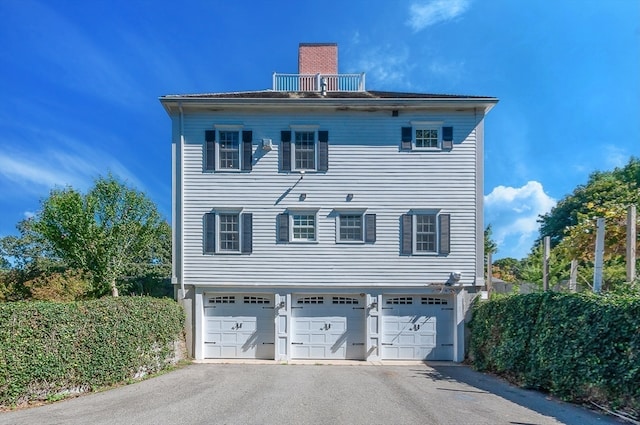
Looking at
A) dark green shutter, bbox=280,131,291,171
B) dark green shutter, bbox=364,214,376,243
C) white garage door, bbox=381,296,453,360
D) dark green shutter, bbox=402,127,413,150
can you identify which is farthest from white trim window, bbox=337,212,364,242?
dark green shutter, bbox=402,127,413,150

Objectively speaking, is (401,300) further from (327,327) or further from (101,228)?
(101,228)

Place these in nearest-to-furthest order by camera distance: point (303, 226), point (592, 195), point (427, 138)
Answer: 1. point (303, 226)
2. point (427, 138)
3. point (592, 195)

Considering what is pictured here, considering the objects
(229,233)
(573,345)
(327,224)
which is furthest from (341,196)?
(573,345)

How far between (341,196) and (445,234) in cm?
345

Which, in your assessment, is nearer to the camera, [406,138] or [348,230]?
[348,230]

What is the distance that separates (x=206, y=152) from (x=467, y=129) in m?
8.36

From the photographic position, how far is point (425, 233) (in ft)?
38.2

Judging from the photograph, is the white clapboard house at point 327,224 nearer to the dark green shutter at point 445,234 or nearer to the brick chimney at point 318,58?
the dark green shutter at point 445,234

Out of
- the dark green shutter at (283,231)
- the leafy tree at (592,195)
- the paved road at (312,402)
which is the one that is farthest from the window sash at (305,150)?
the leafy tree at (592,195)

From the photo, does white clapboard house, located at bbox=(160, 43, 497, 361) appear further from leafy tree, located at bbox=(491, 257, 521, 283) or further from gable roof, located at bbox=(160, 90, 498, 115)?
leafy tree, located at bbox=(491, 257, 521, 283)

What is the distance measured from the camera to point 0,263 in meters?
21.5

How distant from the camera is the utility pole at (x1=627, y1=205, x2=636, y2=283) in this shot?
270 inches

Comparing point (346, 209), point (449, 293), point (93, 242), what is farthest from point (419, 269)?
point (93, 242)

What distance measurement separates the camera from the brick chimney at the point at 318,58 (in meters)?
14.3
